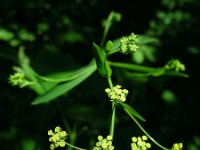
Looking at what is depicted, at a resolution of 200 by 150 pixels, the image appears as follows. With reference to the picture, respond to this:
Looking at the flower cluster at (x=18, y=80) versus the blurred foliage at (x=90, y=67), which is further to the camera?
the blurred foliage at (x=90, y=67)

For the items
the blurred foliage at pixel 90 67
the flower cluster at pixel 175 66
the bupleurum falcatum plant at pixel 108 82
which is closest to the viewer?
the bupleurum falcatum plant at pixel 108 82

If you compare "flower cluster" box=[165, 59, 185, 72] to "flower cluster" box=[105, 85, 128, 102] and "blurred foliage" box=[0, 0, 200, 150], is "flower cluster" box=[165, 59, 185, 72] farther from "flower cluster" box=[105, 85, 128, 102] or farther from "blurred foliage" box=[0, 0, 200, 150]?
"flower cluster" box=[105, 85, 128, 102]

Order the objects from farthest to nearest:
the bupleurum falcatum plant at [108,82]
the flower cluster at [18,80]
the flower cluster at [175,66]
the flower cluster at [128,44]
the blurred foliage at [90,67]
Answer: the blurred foliage at [90,67] → the flower cluster at [175,66] → the flower cluster at [18,80] → the flower cluster at [128,44] → the bupleurum falcatum plant at [108,82]

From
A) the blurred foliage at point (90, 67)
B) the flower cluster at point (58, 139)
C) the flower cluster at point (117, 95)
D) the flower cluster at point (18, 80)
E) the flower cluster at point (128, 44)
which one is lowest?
the flower cluster at point (58, 139)

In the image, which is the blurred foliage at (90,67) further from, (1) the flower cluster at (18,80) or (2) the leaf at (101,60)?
(2) the leaf at (101,60)

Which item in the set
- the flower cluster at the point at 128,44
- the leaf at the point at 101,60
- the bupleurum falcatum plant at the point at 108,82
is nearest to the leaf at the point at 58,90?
the bupleurum falcatum plant at the point at 108,82

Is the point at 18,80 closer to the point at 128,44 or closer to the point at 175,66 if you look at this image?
the point at 128,44

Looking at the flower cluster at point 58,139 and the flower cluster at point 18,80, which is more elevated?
the flower cluster at point 18,80

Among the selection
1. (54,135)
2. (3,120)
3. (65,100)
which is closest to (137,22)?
(65,100)
